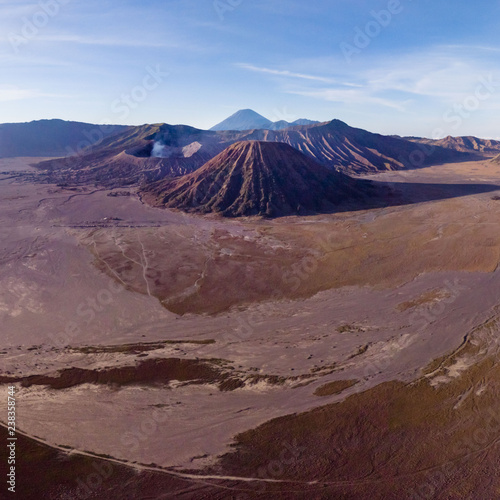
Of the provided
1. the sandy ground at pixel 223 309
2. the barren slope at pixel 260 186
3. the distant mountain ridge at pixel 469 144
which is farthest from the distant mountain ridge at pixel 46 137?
the distant mountain ridge at pixel 469 144

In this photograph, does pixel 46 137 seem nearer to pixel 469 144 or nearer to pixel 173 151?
pixel 173 151

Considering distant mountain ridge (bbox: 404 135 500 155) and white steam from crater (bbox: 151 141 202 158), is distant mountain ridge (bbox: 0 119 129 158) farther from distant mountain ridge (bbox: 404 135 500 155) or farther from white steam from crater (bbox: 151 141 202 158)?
distant mountain ridge (bbox: 404 135 500 155)

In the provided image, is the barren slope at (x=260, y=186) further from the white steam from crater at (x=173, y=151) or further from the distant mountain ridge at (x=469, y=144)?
the distant mountain ridge at (x=469, y=144)

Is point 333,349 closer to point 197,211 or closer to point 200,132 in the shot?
point 197,211

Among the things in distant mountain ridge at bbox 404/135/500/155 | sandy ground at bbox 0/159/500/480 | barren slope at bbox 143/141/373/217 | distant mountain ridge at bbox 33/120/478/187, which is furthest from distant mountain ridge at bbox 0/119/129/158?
distant mountain ridge at bbox 404/135/500/155

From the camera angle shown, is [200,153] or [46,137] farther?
[46,137]

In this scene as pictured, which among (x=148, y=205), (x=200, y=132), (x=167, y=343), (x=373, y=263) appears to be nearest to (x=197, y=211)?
(x=148, y=205)

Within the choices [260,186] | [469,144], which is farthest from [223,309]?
[469,144]

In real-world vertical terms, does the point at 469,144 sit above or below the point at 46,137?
below
